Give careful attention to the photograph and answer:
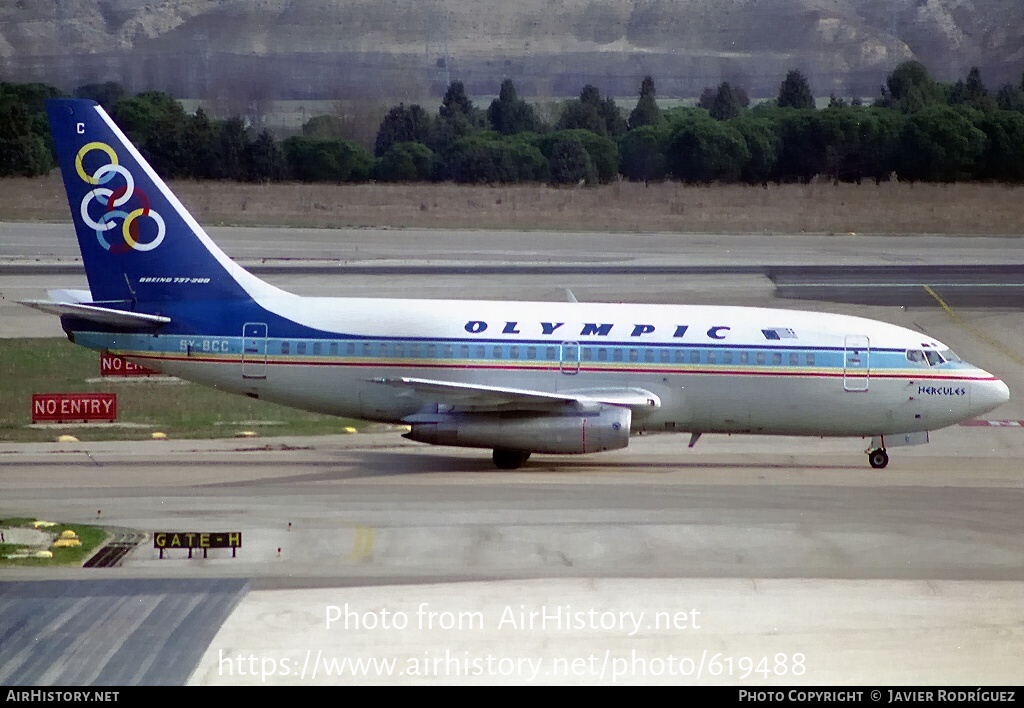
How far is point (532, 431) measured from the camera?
99.5ft

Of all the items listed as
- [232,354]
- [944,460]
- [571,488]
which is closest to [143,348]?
[232,354]

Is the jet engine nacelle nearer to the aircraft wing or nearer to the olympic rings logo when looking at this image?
the aircraft wing

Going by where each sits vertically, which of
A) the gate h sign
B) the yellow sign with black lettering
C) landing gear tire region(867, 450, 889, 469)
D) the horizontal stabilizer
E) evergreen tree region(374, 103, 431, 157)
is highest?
evergreen tree region(374, 103, 431, 157)

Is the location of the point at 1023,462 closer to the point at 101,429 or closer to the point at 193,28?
the point at 101,429

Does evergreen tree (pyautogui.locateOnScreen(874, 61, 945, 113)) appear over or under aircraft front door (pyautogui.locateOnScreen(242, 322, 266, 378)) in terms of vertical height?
over

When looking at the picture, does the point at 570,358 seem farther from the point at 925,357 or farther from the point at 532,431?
the point at 925,357

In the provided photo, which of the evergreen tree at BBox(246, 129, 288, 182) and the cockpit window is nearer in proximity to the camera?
the cockpit window

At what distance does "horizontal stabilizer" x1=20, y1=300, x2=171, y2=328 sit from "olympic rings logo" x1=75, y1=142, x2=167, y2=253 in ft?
5.15

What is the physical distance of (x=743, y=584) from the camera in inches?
803

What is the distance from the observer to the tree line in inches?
2933

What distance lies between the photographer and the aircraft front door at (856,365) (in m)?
31.3

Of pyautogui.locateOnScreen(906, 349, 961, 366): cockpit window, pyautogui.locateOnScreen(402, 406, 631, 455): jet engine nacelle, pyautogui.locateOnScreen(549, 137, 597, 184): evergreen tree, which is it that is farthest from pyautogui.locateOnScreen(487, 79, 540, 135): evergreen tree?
pyautogui.locateOnScreen(402, 406, 631, 455): jet engine nacelle

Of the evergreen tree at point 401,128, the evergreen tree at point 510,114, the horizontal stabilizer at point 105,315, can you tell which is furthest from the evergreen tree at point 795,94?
the horizontal stabilizer at point 105,315

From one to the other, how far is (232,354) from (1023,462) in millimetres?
18340
